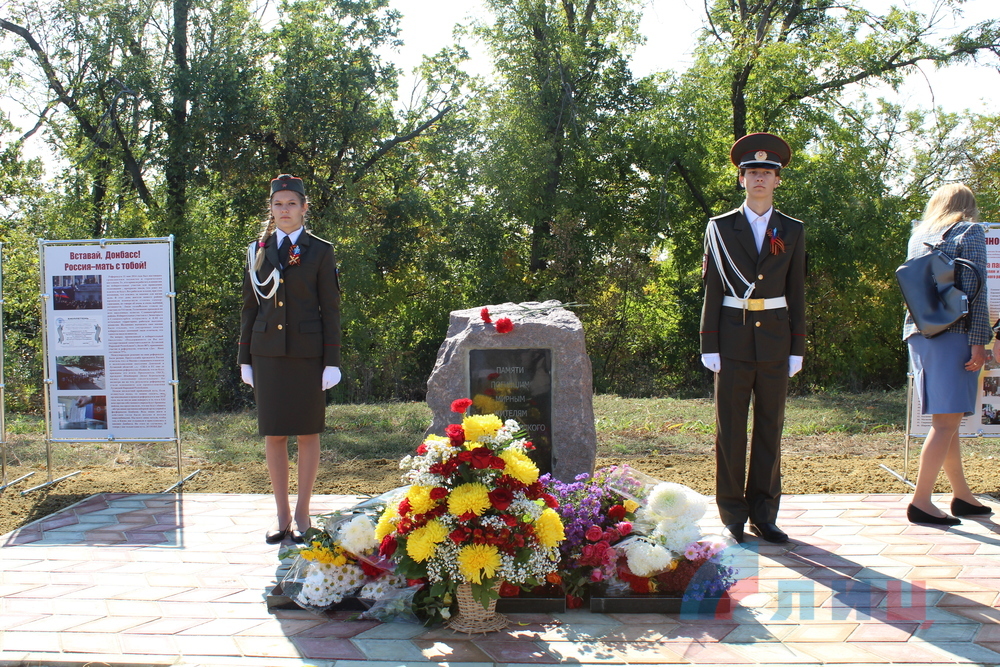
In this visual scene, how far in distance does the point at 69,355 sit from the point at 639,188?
889 cm

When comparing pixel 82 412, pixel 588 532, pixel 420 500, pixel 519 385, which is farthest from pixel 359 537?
pixel 82 412

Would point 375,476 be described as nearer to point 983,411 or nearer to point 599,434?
point 599,434

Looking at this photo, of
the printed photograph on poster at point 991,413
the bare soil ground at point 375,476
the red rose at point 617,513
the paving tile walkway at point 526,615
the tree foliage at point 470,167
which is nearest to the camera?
the paving tile walkway at point 526,615

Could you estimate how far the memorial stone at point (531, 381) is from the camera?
4.71 meters

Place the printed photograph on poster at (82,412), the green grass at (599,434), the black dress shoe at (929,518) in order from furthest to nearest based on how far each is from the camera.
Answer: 1. the green grass at (599,434)
2. the printed photograph on poster at (82,412)
3. the black dress shoe at (929,518)

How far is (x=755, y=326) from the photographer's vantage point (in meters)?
4.13

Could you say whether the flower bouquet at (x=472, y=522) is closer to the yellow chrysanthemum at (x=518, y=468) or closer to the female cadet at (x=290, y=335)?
the yellow chrysanthemum at (x=518, y=468)

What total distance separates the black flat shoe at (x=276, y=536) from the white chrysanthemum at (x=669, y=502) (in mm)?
2022

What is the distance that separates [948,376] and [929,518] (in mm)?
791

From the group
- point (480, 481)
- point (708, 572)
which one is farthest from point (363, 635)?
point (708, 572)

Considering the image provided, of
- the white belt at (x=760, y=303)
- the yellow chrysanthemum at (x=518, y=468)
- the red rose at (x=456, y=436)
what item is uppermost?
the white belt at (x=760, y=303)

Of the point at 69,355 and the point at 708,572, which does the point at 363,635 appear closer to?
the point at 708,572

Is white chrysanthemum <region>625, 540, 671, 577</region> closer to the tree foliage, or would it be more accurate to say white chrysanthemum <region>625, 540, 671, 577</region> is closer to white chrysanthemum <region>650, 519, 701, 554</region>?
white chrysanthemum <region>650, 519, 701, 554</region>

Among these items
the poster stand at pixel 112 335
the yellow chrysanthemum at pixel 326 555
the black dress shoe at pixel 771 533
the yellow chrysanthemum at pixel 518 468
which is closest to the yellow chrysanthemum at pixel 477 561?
the yellow chrysanthemum at pixel 518 468
